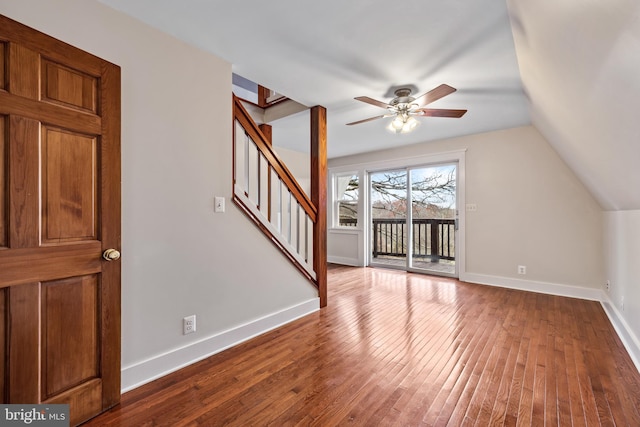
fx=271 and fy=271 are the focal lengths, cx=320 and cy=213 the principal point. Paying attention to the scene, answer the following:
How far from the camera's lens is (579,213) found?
11.6ft

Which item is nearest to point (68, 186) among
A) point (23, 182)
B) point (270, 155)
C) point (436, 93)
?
point (23, 182)

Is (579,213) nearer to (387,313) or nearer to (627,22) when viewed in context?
(387,313)

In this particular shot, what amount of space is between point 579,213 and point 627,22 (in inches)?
143

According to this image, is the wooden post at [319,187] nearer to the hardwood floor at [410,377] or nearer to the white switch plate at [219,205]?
the hardwood floor at [410,377]

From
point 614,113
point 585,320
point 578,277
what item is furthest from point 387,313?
point 578,277

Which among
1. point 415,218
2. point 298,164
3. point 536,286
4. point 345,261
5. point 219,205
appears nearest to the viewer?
point 219,205

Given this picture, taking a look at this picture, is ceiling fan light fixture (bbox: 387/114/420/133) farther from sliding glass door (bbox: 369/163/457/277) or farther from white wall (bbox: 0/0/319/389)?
sliding glass door (bbox: 369/163/457/277)

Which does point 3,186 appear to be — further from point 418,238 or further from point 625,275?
point 418,238

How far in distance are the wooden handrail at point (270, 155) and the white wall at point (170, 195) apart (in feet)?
0.61

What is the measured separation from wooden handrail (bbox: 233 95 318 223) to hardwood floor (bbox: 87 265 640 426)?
3.97 feet

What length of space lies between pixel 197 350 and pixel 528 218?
442 cm

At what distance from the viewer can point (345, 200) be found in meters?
6.01

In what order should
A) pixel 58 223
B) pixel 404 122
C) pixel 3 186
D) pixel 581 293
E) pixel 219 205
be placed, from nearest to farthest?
pixel 3 186 < pixel 58 223 < pixel 219 205 < pixel 404 122 < pixel 581 293

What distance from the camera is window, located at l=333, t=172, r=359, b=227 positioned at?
19.2 ft
